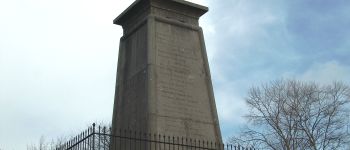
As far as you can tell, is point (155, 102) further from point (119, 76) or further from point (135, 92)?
point (119, 76)

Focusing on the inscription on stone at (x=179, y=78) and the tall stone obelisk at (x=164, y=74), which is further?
the inscription on stone at (x=179, y=78)

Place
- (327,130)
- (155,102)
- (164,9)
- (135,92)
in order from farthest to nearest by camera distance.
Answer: (327,130), (164,9), (135,92), (155,102)

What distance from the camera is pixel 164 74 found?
1157cm

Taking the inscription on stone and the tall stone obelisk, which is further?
the inscription on stone

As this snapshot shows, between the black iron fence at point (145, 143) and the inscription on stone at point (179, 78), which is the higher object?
the inscription on stone at point (179, 78)

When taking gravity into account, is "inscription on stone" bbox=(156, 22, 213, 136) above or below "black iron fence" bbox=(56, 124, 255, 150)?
above

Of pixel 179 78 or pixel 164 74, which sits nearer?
pixel 164 74

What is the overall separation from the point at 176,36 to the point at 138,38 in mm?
908

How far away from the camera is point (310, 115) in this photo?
28.3 metres

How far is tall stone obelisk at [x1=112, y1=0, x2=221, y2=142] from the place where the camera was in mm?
11195

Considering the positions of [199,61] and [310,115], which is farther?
[310,115]

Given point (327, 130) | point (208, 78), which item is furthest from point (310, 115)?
point (208, 78)

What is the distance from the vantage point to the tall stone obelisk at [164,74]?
11.2m

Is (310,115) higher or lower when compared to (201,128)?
higher
